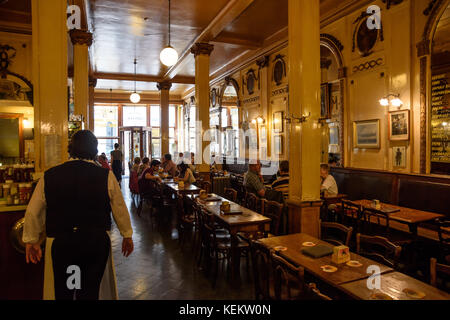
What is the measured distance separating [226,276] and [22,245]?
2.38m

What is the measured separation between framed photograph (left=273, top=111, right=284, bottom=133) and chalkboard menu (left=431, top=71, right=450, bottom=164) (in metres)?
4.31

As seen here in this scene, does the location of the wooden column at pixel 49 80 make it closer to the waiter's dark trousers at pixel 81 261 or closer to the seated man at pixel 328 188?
the waiter's dark trousers at pixel 81 261

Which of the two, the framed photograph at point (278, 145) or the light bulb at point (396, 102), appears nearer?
the light bulb at point (396, 102)

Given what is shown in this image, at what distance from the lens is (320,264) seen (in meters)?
2.53

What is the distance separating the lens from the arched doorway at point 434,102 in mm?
5148

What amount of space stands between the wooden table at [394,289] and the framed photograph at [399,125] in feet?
13.2

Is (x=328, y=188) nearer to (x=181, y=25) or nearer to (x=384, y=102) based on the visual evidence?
(x=384, y=102)

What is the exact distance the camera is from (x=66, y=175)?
225 centimetres

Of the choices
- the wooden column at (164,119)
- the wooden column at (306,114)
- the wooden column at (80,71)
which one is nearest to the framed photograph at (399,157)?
the wooden column at (306,114)

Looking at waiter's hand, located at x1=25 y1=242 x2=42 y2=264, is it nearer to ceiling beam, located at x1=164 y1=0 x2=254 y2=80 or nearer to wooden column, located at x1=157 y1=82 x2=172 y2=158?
ceiling beam, located at x1=164 y1=0 x2=254 y2=80

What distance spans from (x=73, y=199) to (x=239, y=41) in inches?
326
